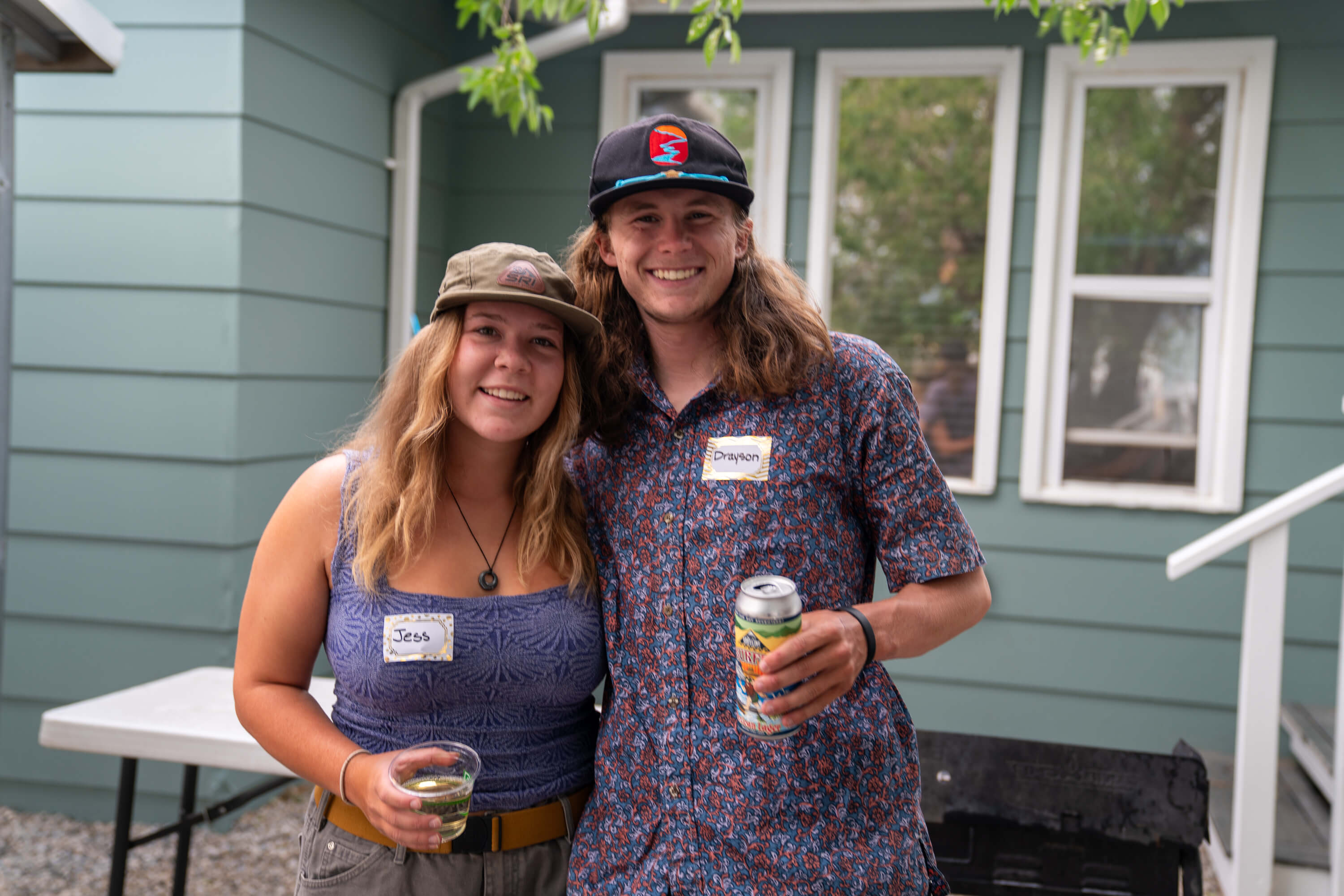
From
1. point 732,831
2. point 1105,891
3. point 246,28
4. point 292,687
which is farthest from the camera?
point 246,28

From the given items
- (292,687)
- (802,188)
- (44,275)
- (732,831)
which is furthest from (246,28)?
(732,831)

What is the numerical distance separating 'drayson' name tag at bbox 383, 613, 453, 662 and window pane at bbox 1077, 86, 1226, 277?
3.35 m

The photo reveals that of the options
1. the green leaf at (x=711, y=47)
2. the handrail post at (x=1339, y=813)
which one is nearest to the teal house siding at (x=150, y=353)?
the green leaf at (x=711, y=47)

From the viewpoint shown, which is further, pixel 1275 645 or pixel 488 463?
pixel 1275 645

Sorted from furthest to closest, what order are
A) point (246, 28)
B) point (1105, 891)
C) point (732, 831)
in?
point (246, 28), point (1105, 891), point (732, 831)

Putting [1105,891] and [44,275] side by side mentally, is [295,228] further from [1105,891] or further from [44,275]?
[1105,891]

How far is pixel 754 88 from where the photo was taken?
4.24 meters

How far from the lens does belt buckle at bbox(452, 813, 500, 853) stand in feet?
4.83

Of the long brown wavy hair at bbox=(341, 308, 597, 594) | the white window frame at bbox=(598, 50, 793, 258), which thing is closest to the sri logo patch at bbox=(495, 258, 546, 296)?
the long brown wavy hair at bbox=(341, 308, 597, 594)

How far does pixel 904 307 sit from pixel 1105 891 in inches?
94.9

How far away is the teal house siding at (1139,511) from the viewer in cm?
375

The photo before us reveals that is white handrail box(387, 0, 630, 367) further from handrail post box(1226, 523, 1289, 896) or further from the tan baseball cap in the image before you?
handrail post box(1226, 523, 1289, 896)

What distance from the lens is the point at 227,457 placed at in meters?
3.22

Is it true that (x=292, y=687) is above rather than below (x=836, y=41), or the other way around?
below
